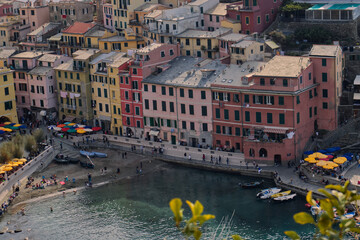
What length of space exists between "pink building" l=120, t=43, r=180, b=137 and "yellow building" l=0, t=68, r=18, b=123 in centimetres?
→ 1876

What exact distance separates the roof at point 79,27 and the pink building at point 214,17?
19735 millimetres

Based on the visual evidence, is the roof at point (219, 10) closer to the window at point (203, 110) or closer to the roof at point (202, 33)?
the roof at point (202, 33)

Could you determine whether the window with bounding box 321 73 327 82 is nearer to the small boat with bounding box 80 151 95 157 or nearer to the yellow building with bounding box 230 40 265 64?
the yellow building with bounding box 230 40 265 64

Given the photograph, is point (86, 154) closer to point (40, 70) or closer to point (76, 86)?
point (76, 86)

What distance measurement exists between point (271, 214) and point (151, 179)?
1954 cm

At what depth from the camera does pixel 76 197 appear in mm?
83062

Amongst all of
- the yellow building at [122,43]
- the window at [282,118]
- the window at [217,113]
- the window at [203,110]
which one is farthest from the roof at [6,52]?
the window at [282,118]

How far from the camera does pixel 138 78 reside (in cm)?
9800

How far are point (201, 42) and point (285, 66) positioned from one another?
19.2 metres

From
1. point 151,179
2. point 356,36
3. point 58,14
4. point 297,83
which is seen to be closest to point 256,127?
point 297,83

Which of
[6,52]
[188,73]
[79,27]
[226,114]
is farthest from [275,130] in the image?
[6,52]

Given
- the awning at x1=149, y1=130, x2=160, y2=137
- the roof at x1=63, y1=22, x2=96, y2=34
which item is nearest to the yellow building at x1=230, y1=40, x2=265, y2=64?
the awning at x1=149, y1=130, x2=160, y2=137

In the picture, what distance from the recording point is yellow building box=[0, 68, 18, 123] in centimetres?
10694

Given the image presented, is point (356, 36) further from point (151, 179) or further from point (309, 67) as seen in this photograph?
point (151, 179)
